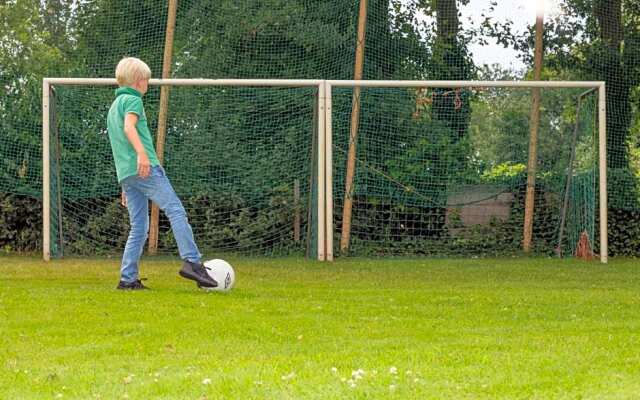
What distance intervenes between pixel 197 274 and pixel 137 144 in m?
0.95

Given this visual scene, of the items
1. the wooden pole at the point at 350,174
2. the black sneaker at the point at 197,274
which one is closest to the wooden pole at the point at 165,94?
the wooden pole at the point at 350,174

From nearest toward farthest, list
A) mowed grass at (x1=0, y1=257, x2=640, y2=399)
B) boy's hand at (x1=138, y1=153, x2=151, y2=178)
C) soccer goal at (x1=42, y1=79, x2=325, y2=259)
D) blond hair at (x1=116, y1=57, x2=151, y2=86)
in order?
mowed grass at (x1=0, y1=257, x2=640, y2=399) → boy's hand at (x1=138, y1=153, x2=151, y2=178) → blond hair at (x1=116, y1=57, x2=151, y2=86) → soccer goal at (x1=42, y1=79, x2=325, y2=259)

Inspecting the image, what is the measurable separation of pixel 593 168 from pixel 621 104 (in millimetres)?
1406

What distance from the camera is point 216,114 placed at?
12562 millimetres

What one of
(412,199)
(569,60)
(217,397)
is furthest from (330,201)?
(217,397)

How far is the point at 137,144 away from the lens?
24.0 ft

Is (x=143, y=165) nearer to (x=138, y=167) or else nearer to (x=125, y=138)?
(x=138, y=167)

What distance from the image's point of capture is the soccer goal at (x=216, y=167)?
12.2 metres

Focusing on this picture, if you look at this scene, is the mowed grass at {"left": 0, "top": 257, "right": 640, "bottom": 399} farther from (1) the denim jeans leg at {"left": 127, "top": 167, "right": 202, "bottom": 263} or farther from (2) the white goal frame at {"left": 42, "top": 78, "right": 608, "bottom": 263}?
(2) the white goal frame at {"left": 42, "top": 78, "right": 608, "bottom": 263}

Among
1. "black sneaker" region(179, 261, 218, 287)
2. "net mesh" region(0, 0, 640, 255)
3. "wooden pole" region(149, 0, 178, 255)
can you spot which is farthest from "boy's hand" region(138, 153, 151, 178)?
"wooden pole" region(149, 0, 178, 255)

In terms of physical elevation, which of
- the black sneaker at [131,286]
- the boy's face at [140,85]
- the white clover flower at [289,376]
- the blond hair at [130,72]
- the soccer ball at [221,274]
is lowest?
the white clover flower at [289,376]

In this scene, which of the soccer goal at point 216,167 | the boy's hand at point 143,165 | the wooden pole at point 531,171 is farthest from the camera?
the wooden pole at point 531,171

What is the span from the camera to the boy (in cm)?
741

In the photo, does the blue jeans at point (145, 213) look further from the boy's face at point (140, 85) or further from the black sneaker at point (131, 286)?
the boy's face at point (140, 85)
